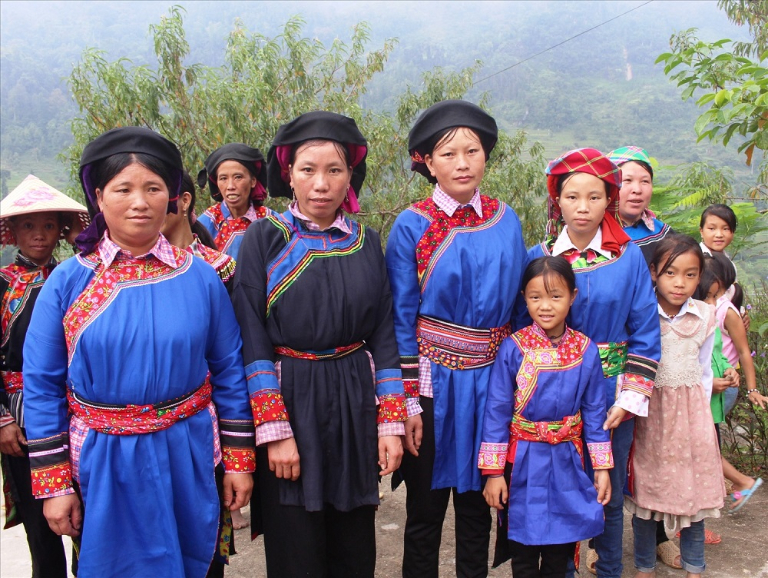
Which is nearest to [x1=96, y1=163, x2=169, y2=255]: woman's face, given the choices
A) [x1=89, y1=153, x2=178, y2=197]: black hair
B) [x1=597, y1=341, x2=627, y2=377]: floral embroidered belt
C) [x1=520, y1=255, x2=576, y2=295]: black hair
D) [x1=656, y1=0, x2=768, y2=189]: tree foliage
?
[x1=89, y1=153, x2=178, y2=197]: black hair

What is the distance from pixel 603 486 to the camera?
2566mm

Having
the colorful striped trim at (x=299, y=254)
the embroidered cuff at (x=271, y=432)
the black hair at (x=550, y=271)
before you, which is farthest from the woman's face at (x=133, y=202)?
the black hair at (x=550, y=271)

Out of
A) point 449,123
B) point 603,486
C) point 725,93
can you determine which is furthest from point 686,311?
point 449,123

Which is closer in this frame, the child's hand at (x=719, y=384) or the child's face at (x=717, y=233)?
the child's hand at (x=719, y=384)

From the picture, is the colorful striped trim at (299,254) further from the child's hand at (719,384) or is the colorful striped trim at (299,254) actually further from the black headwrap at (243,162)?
the child's hand at (719,384)

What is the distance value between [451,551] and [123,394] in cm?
215

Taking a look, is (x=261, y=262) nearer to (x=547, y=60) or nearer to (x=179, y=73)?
(x=179, y=73)

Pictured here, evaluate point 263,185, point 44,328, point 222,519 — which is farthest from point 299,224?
point 263,185

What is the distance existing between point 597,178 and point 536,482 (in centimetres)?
122

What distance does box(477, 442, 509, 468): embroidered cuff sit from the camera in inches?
99.4

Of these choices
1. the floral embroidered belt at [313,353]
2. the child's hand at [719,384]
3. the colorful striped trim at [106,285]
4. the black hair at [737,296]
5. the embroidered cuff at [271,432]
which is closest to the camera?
the colorful striped trim at [106,285]

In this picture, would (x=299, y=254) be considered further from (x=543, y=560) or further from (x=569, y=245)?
(x=543, y=560)

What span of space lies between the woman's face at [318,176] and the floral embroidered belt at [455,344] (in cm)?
65

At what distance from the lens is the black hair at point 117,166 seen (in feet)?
6.75
